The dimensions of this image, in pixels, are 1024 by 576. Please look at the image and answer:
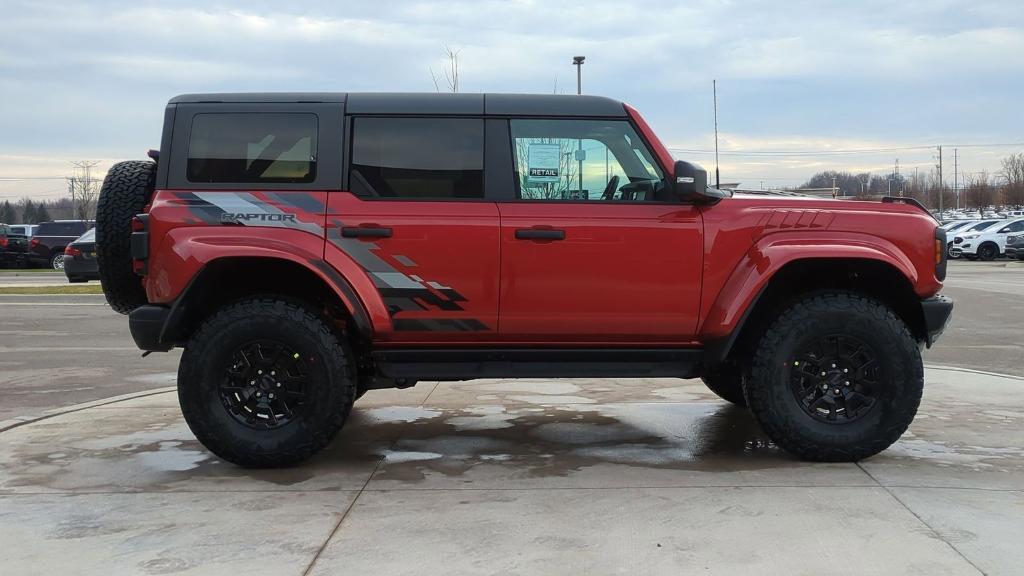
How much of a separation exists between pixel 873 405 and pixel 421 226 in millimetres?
2706

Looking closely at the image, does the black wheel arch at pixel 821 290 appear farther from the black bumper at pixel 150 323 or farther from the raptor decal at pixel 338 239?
the black bumper at pixel 150 323

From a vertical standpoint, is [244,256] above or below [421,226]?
below

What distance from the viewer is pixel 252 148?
202 inches

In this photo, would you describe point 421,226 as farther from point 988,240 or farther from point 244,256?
point 988,240

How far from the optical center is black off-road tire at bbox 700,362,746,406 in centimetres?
619

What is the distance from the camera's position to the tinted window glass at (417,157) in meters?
5.14

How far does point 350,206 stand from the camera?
504cm

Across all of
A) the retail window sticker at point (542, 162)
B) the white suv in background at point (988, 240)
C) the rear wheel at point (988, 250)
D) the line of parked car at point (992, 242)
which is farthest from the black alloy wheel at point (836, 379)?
the rear wheel at point (988, 250)

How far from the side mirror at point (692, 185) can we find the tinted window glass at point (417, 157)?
1097 millimetres

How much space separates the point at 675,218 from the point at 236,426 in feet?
8.77

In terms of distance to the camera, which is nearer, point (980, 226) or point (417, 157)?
point (417, 157)

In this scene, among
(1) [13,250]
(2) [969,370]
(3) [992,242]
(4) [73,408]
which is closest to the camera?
(4) [73,408]

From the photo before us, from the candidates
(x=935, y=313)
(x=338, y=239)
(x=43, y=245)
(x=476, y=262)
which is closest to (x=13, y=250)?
(x=43, y=245)

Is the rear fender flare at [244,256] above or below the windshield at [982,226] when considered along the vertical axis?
below
